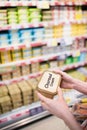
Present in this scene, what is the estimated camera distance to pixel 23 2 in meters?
2.05

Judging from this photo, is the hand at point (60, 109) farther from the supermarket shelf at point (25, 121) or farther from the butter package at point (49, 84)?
the supermarket shelf at point (25, 121)

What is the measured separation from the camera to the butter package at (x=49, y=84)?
3.93 ft

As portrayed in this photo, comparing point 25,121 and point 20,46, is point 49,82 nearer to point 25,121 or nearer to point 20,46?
point 20,46

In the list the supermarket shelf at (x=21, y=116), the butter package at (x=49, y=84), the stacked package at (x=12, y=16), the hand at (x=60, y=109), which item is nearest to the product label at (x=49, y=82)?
the butter package at (x=49, y=84)

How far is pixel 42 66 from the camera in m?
2.58

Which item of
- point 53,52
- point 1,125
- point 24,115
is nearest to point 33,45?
point 53,52

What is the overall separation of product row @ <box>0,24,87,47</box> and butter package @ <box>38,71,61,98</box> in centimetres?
98

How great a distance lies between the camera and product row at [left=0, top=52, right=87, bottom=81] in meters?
2.36

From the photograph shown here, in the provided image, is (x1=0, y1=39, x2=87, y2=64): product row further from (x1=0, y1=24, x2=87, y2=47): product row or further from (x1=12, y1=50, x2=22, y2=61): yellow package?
(x1=0, y1=24, x2=87, y2=47): product row

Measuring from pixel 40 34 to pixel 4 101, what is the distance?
1.01 m

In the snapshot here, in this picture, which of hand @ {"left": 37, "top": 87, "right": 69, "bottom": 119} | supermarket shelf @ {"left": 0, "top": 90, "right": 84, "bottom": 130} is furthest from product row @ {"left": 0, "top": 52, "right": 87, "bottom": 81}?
hand @ {"left": 37, "top": 87, "right": 69, "bottom": 119}

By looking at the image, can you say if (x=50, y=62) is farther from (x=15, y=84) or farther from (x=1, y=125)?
(x=1, y=125)

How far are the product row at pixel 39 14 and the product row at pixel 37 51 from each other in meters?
0.37

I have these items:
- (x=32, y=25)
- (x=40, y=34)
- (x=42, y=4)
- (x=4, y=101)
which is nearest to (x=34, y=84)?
(x=4, y=101)
